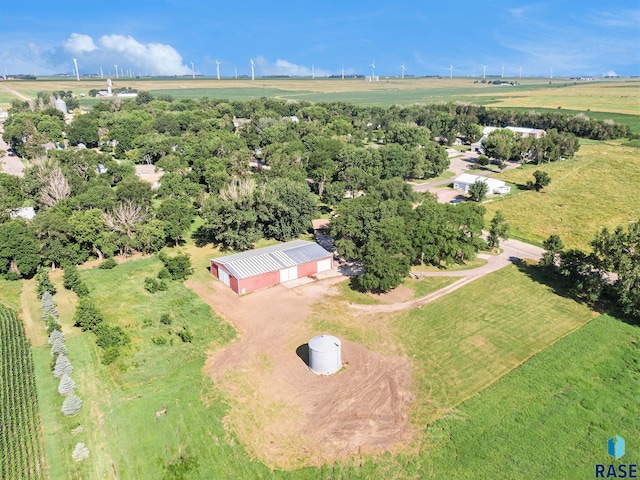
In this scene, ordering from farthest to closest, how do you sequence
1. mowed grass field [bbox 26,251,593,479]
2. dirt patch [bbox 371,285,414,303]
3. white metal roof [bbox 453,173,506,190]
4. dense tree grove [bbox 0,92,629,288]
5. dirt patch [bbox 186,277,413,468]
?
white metal roof [bbox 453,173,506,190]
dense tree grove [bbox 0,92,629,288]
dirt patch [bbox 371,285,414,303]
dirt patch [bbox 186,277,413,468]
mowed grass field [bbox 26,251,593,479]

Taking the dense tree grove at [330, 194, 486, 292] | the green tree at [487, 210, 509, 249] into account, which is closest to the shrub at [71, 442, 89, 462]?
Result: the dense tree grove at [330, 194, 486, 292]

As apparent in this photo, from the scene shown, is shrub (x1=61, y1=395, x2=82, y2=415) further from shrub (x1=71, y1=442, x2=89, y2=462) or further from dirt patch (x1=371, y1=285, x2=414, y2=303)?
dirt patch (x1=371, y1=285, x2=414, y2=303)

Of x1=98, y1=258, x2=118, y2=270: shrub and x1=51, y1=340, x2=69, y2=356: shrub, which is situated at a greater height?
x1=98, y1=258, x2=118, y2=270: shrub

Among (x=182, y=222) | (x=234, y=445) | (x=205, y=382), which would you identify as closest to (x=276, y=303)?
(x=205, y=382)

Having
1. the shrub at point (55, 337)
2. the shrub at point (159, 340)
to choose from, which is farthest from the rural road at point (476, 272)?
the shrub at point (55, 337)

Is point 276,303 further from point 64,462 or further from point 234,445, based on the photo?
point 64,462

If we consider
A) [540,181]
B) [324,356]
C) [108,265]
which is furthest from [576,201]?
[108,265]

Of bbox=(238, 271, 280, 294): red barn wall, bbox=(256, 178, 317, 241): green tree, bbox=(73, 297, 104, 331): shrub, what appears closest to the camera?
bbox=(73, 297, 104, 331): shrub
